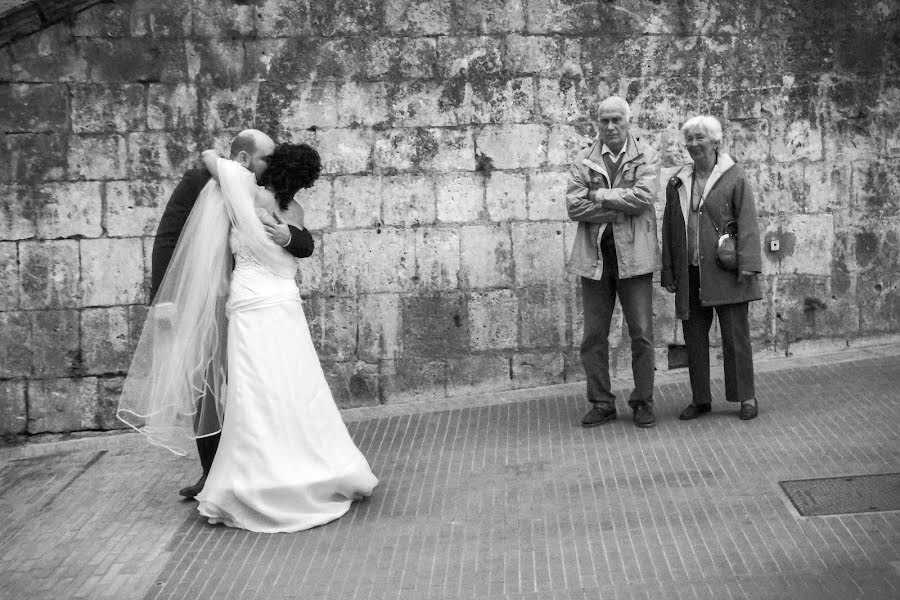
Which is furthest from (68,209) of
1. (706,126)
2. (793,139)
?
(793,139)

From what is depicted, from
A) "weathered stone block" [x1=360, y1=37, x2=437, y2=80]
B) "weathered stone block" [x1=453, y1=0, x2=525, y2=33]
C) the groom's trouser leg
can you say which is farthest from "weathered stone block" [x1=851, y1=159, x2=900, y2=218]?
the groom's trouser leg

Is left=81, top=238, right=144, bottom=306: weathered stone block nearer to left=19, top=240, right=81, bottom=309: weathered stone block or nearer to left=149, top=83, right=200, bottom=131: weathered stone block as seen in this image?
left=19, top=240, right=81, bottom=309: weathered stone block

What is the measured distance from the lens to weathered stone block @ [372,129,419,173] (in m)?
8.62

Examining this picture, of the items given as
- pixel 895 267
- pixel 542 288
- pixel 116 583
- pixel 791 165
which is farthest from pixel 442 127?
pixel 116 583

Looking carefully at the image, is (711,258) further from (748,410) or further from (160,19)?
(160,19)

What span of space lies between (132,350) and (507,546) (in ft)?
12.8

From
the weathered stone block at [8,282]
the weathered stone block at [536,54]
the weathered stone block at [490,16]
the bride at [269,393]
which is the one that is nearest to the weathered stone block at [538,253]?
the weathered stone block at [536,54]

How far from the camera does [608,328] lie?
7.65 m

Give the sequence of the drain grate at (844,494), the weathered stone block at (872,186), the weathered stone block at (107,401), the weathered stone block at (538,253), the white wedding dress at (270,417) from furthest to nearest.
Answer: the weathered stone block at (872,186)
the weathered stone block at (538,253)
the weathered stone block at (107,401)
the white wedding dress at (270,417)
the drain grate at (844,494)

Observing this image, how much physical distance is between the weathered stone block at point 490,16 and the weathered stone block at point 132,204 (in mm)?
2367

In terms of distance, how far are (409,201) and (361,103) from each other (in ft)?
2.55

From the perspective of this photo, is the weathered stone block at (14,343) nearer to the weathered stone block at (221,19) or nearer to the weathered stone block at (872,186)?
the weathered stone block at (221,19)

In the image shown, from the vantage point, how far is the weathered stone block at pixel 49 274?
8375 mm

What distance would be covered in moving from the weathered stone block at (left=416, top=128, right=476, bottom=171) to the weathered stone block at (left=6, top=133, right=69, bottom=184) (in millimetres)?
2510
